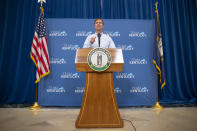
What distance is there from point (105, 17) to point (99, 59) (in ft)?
8.23

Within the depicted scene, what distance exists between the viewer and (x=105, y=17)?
12.4 ft

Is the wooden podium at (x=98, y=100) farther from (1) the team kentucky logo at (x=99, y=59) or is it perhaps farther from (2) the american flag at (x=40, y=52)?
(2) the american flag at (x=40, y=52)

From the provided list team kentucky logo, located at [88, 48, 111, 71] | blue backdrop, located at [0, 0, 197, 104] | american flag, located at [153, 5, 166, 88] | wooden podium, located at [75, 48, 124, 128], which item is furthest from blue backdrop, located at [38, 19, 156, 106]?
team kentucky logo, located at [88, 48, 111, 71]

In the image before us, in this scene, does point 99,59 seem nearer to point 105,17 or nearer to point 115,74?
point 115,74

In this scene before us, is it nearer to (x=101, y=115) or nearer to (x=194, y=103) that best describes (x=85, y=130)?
(x=101, y=115)

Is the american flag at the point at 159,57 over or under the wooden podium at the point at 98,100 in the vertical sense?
over

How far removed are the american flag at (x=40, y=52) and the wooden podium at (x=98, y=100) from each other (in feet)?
5.40

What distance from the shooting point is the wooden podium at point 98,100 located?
162 centimetres

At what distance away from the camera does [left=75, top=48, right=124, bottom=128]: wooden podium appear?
1623 millimetres

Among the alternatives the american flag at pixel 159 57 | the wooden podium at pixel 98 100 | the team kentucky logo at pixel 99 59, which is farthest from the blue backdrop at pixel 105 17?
the team kentucky logo at pixel 99 59

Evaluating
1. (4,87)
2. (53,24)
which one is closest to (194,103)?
(53,24)

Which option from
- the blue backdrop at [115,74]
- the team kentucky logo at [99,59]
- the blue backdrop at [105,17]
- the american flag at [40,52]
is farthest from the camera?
the blue backdrop at [105,17]

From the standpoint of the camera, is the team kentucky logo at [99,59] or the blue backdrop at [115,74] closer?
the team kentucky logo at [99,59]

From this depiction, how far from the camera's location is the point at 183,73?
3670 millimetres
